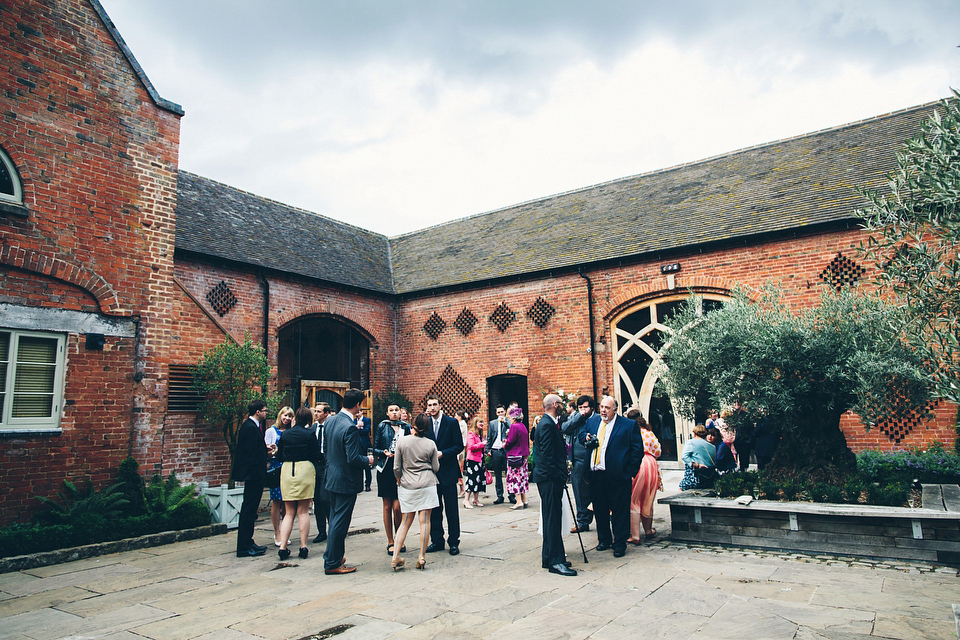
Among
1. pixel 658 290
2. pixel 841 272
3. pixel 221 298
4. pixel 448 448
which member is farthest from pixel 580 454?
pixel 221 298

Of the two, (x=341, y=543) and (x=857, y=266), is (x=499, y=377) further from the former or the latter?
(x=341, y=543)

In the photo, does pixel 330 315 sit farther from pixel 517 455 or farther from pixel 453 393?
pixel 517 455

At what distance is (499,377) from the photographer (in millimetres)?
16234

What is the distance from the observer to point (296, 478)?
6645 mm

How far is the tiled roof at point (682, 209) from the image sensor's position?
12.8 m

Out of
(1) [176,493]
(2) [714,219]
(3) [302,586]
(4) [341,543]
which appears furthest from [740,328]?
(1) [176,493]

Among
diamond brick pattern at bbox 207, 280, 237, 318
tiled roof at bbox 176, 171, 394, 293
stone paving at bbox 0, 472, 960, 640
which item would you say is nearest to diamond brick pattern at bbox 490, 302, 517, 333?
tiled roof at bbox 176, 171, 394, 293

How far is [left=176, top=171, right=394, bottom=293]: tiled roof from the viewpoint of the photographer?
45.8 ft

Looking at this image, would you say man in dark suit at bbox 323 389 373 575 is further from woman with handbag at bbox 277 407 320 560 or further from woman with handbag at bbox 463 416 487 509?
woman with handbag at bbox 463 416 487 509

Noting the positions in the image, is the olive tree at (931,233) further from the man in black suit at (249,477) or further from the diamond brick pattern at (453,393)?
the diamond brick pattern at (453,393)

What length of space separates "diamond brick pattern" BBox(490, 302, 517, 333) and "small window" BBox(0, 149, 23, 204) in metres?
10.7

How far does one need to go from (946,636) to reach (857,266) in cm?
927

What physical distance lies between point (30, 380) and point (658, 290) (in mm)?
11818

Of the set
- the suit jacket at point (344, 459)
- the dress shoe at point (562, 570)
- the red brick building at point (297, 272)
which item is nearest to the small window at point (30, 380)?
the red brick building at point (297, 272)
